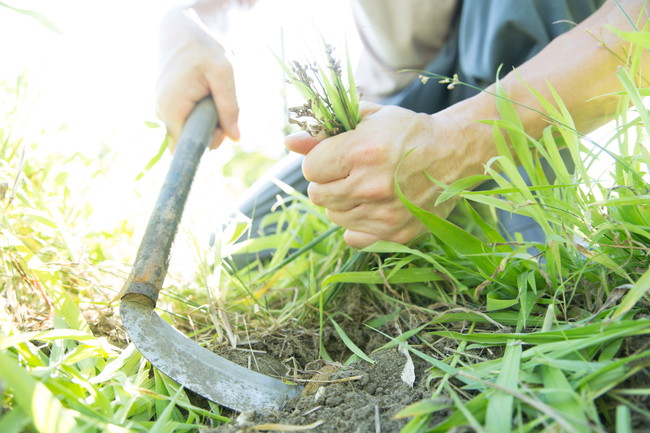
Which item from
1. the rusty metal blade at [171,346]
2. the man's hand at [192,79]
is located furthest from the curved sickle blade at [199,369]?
the man's hand at [192,79]

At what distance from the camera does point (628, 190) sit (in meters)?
0.79

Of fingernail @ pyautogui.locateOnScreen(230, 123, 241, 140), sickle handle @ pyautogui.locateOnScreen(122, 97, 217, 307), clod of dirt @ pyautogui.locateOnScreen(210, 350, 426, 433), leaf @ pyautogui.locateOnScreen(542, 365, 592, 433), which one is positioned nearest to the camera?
leaf @ pyautogui.locateOnScreen(542, 365, 592, 433)

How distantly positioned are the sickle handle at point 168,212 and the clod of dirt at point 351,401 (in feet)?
1.08

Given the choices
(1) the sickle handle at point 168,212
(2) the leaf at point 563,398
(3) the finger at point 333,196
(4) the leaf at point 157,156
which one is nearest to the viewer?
(2) the leaf at point 563,398

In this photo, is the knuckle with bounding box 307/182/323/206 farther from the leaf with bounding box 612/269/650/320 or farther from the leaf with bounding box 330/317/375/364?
the leaf with bounding box 612/269/650/320

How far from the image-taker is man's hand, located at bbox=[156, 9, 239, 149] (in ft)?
4.52

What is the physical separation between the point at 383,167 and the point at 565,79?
433 millimetres

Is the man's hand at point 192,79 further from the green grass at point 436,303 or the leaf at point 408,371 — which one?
the leaf at point 408,371

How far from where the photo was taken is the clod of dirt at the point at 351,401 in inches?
25.1

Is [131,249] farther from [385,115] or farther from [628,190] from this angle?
[628,190]

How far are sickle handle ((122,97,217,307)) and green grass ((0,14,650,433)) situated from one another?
9 centimetres

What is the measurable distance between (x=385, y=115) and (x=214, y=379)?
0.59 metres

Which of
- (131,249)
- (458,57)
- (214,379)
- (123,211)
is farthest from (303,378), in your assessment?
(458,57)

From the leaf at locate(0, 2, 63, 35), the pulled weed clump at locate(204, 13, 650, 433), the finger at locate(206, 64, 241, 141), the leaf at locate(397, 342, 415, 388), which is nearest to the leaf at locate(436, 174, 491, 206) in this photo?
the pulled weed clump at locate(204, 13, 650, 433)
